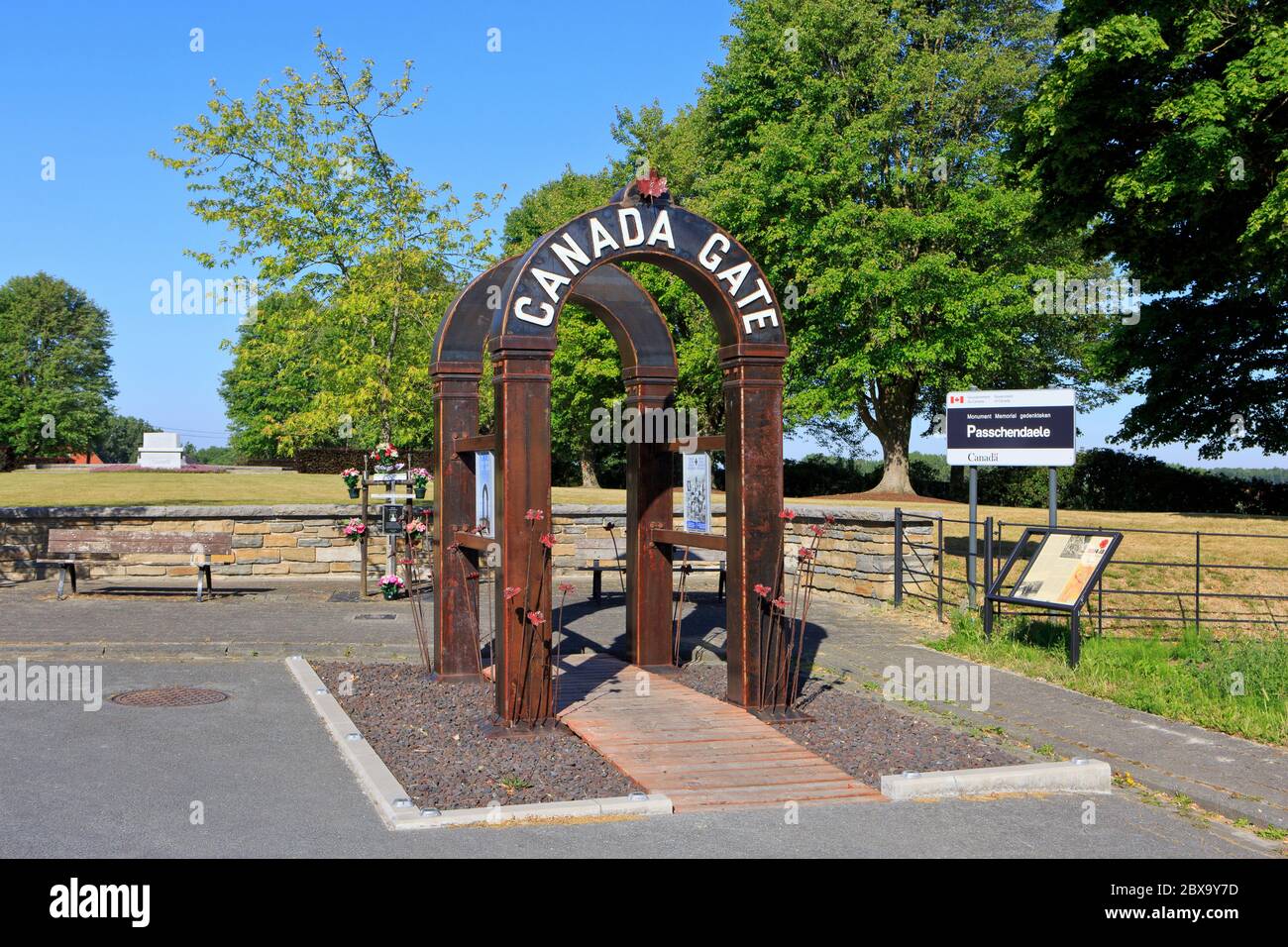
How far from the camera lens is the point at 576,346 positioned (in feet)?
133

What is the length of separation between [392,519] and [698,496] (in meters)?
6.91

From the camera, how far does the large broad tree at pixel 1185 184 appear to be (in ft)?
61.8

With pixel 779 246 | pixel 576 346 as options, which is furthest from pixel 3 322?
pixel 779 246

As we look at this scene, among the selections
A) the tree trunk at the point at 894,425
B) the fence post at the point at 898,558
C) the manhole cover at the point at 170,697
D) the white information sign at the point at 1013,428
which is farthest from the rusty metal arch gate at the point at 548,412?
the tree trunk at the point at 894,425

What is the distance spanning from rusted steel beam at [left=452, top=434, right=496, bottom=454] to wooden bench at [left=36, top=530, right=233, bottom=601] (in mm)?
7017

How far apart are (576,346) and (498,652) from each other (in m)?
32.5

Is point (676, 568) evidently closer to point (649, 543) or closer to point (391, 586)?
point (391, 586)

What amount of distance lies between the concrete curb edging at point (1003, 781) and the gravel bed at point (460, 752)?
1587mm

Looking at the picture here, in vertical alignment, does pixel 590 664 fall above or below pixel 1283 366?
below

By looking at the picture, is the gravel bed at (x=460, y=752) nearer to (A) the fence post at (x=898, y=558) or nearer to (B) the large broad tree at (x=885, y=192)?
(A) the fence post at (x=898, y=558)

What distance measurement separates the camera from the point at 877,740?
795 cm

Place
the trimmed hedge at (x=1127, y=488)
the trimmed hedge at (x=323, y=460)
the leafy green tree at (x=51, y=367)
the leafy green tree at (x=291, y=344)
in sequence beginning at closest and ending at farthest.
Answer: the leafy green tree at (x=291, y=344) → the trimmed hedge at (x=1127, y=488) → the trimmed hedge at (x=323, y=460) → the leafy green tree at (x=51, y=367)

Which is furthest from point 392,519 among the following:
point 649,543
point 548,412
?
point 548,412
